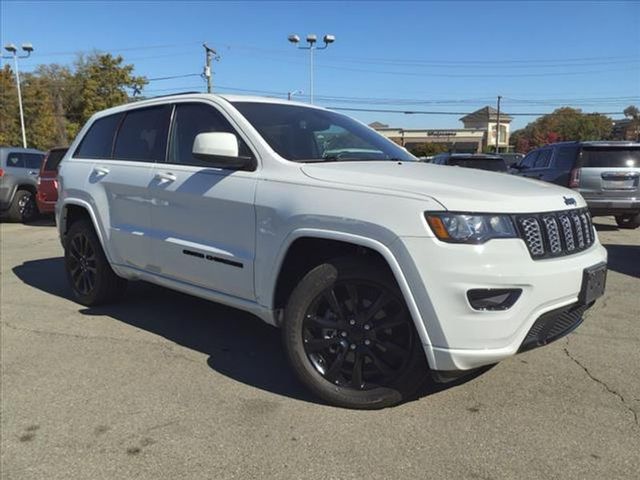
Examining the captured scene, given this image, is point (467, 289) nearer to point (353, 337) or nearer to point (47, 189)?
point (353, 337)

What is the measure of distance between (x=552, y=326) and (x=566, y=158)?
8.38 meters

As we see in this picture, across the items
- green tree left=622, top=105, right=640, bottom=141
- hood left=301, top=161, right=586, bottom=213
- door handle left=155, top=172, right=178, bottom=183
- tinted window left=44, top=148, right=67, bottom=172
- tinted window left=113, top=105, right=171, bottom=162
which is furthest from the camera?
green tree left=622, top=105, right=640, bottom=141

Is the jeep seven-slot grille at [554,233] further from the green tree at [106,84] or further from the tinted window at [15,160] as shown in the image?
the green tree at [106,84]

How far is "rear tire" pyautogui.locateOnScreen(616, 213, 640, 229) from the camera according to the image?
11062mm

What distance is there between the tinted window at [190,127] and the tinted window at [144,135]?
12 centimetres

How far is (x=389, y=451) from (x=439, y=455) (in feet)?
0.80

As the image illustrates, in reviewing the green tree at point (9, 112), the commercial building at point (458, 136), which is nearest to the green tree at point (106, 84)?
the green tree at point (9, 112)

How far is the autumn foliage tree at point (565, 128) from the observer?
255 feet

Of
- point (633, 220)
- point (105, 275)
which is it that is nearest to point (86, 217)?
point (105, 275)

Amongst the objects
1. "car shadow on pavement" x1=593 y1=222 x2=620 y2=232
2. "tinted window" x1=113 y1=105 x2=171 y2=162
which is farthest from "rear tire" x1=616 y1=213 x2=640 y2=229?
"tinted window" x1=113 y1=105 x2=171 y2=162

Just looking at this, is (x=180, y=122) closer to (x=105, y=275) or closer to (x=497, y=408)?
(x=105, y=275)

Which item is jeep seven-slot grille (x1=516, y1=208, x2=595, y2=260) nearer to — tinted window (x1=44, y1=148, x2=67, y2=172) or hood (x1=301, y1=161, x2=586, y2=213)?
hood (x1=301, y1=161, x2=586, y2=213)

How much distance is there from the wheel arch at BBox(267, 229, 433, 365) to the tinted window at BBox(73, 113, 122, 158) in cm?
247

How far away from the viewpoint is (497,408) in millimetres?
3244
